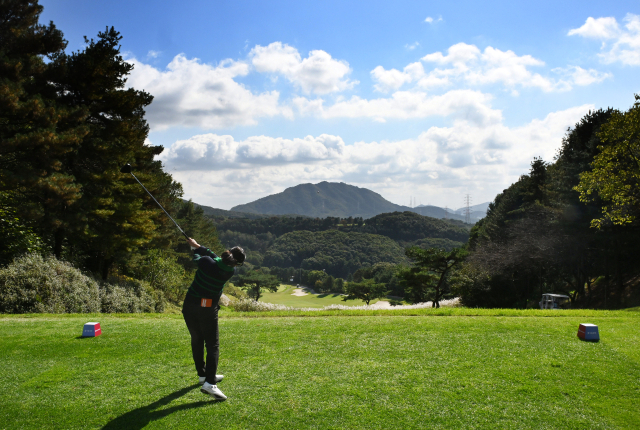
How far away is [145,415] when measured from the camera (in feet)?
15.8

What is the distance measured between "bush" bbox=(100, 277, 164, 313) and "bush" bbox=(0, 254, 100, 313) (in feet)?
2.45

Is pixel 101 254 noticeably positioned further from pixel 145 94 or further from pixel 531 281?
pixel 531 281

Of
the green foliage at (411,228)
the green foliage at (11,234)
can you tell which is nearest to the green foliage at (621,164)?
the green foliage at (11,234)

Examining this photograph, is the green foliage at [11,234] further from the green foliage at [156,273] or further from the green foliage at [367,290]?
the green foliage at [367,290]

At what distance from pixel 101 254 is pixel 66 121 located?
865 cm

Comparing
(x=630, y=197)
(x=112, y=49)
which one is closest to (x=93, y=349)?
(x=112, y=49)

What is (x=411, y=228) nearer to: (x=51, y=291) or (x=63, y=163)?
(x=63, y=163)

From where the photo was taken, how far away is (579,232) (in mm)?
24906

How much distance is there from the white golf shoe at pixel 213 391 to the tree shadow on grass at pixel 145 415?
5.0 inches

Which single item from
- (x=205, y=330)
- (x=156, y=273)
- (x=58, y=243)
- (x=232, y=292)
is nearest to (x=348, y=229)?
(x=232, y=292)

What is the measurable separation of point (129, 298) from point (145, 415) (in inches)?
592

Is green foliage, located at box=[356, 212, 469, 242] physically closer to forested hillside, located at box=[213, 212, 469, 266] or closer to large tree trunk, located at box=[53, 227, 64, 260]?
forested hillside, located at box=[213, 212, 469, 266]

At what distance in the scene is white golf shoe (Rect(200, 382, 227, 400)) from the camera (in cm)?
517

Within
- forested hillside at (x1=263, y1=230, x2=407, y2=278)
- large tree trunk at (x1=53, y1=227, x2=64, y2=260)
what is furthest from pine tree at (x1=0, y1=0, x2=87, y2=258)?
forested hillside at (x1=263, y1=230, x2=407, y2=278)
